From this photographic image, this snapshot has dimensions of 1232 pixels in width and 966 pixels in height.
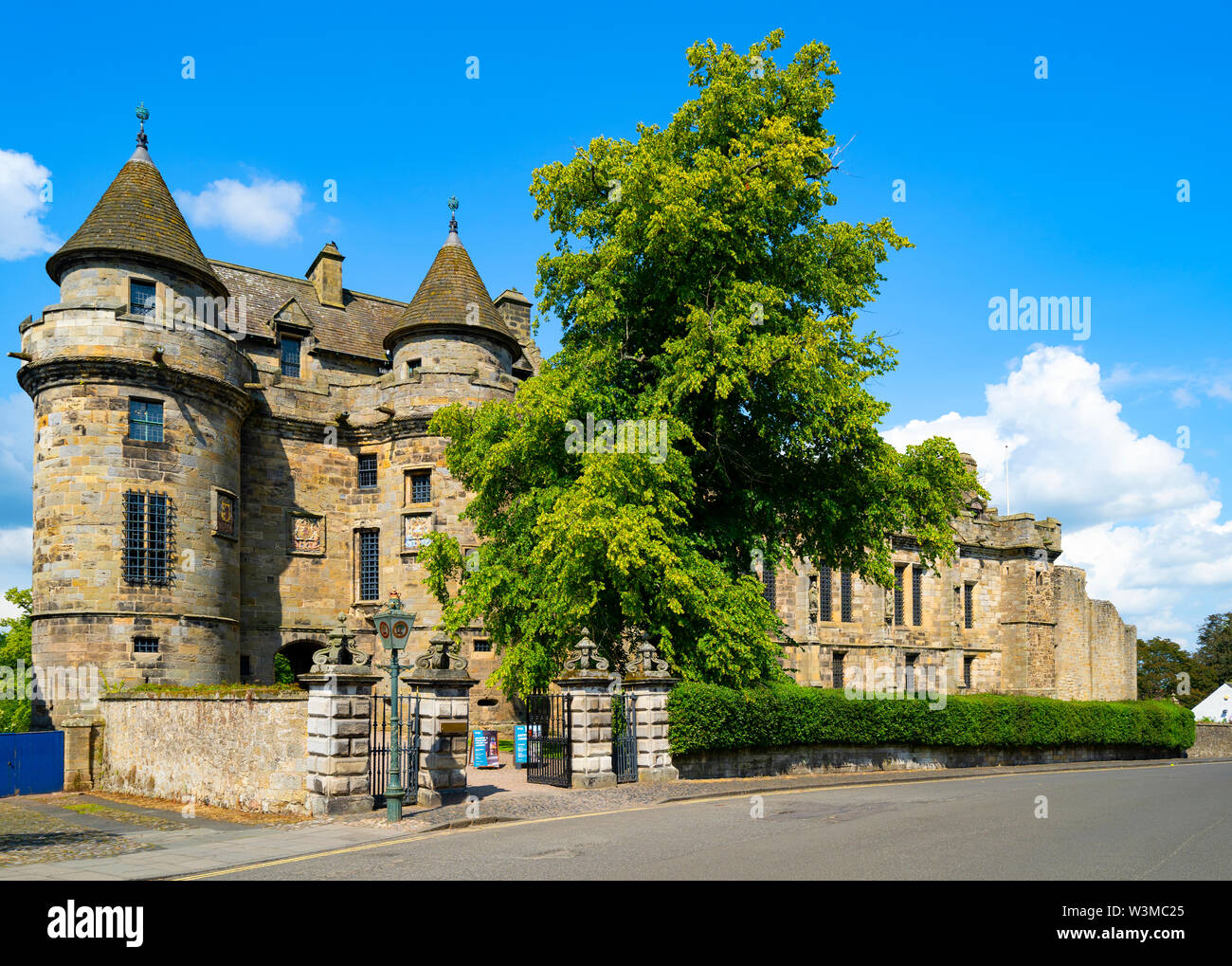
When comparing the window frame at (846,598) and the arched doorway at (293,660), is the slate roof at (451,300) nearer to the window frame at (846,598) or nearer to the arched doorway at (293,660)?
the arched doorway at (293,660)

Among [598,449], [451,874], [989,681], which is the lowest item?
[989,681]

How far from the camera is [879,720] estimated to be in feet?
84.2

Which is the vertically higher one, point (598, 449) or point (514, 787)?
point (598, 449)

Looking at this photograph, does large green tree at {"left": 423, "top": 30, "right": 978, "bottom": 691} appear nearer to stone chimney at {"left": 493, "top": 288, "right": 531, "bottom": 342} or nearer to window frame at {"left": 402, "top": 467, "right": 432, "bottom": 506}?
window frame at {"left": 402, "top": 467, "right": 432, "bottom": 506}

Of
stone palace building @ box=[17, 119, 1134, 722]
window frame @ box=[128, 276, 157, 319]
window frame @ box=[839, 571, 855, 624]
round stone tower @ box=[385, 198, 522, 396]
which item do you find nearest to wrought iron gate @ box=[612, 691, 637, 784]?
stone palace building @ box=[17, 119, 1134, 722]

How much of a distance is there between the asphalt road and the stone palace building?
17.3 meters

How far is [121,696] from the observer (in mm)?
24078

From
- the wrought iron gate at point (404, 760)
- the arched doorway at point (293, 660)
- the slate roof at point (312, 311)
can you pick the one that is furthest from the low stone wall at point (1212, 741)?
the wrought iron gate at point (404, 760)

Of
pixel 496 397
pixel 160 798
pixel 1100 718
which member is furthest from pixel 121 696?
pixel 1100 718

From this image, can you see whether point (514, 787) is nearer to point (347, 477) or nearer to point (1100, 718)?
point (347, 477)

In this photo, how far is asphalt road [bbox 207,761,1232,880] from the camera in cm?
1018
